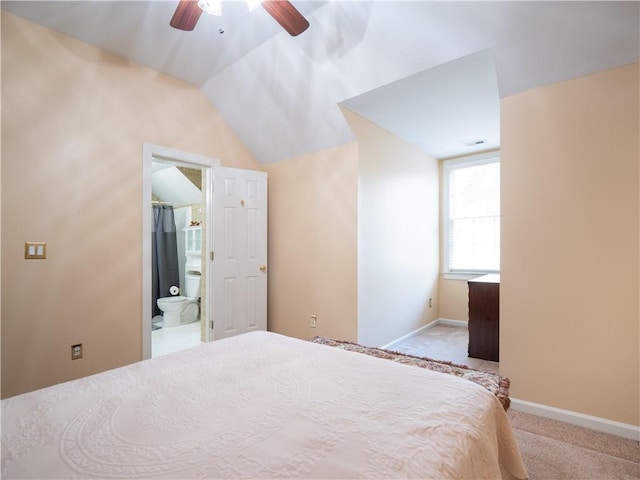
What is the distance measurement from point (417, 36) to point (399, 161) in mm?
1861

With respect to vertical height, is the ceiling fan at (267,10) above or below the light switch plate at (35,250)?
above

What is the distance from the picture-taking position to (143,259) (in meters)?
2.98

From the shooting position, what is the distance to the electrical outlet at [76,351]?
100 inches

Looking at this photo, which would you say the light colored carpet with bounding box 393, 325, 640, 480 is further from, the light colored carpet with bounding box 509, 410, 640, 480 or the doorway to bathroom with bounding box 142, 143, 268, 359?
the doorway to bathroom with bounding box 142, 143, 268, 359

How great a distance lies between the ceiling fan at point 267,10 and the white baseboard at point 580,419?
2.97 m

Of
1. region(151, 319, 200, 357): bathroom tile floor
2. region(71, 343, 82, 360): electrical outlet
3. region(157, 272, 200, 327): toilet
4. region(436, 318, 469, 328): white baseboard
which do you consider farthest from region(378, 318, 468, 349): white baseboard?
region(157, 272, 200, 327): toilet

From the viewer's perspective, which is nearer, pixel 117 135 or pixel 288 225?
pixel 117 135

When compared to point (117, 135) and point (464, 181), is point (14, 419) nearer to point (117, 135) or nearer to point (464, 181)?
point (117, 135)

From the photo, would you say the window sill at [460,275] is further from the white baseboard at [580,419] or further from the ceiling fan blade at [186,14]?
the ceiling fan blade at [186,14]

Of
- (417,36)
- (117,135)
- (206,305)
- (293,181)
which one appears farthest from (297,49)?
(206,305)

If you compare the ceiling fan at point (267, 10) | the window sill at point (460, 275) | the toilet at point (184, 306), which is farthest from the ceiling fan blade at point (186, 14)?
the window sill at point (460, 275)

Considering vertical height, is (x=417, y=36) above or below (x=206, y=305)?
above

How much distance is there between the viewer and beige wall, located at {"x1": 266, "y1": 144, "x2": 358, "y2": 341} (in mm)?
3344

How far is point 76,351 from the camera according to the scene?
2.56 m
